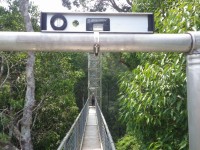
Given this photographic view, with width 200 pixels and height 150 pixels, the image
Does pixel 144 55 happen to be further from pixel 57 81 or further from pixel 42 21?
pixel 57 81

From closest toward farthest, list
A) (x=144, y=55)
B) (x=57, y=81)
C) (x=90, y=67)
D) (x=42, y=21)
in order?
(x=42, y=21) < (x=144, y=55) < (x=57, y=81) < (x=90, y=67)

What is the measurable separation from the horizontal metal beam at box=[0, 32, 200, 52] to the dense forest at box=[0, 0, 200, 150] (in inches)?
29.4

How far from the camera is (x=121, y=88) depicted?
11.3 ft

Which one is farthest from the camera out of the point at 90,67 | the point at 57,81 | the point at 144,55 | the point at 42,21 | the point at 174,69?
the point at 90,67

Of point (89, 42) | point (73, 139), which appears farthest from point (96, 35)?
point (73, 139)

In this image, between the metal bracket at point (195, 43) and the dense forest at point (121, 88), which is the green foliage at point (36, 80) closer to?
the dense forest at point (121, 88)

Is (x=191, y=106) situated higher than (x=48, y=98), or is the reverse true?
(x=191, y=106)

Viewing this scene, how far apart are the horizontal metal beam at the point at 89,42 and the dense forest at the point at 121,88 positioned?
748 mm

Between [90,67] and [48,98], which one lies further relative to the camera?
[90,67]

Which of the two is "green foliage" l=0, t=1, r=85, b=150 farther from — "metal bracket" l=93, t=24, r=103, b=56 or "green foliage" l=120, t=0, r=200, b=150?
"metal bracket" l=93, t=24, r=103, b=56

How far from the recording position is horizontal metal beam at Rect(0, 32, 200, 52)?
4.37ft

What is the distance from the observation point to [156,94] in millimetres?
2441

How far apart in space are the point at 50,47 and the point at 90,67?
65.0 ft

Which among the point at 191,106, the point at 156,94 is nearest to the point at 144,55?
the point at 156,94
